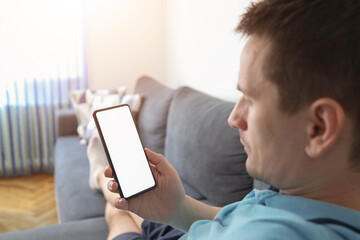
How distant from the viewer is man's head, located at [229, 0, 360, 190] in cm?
48

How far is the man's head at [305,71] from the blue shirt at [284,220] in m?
0.06

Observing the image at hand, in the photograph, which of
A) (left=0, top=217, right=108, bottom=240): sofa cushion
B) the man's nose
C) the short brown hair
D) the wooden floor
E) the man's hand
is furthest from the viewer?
the wooden floor

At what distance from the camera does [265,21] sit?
55 cm

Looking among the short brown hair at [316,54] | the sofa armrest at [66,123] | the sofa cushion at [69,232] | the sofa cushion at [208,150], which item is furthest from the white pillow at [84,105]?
the short brown hair at [316,54]

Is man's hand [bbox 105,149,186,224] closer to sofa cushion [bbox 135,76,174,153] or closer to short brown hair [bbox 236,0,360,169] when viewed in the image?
short brown hair [bbox 236,0,360,169]

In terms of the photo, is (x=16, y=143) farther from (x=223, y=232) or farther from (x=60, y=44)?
(x=223, y=232)

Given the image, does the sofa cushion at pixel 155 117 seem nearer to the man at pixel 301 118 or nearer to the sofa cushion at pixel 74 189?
the sofa cushion at pixel 74 189

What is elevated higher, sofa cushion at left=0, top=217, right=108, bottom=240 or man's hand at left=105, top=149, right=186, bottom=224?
man's hand at left=105, top=149, right=186, bottom=224

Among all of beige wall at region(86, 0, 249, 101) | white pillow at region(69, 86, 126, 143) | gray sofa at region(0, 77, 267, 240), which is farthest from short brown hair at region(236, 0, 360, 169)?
white pillow at region(69, 86, 126, 143)

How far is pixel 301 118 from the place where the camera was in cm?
53

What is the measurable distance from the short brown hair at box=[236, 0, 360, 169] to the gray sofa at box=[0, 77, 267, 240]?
0.69m

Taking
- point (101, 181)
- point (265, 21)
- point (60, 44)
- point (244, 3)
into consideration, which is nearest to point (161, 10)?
point (60, 44)

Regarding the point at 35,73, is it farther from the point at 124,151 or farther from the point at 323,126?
the point at 323,126

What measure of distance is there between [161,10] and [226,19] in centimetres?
130
